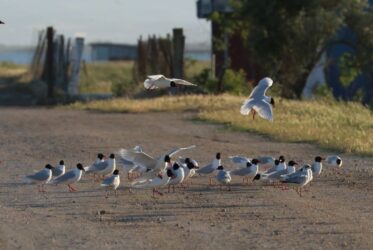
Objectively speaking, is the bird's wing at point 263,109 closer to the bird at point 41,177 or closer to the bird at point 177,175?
the bird at point 177,175

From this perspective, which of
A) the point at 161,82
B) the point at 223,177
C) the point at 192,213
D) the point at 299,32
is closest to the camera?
the point at 192,213

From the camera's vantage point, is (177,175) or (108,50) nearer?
(177,175)

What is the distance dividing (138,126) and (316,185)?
11443mm

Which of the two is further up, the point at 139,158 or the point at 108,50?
the point at 139,158

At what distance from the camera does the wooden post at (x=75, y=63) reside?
40.9 metres

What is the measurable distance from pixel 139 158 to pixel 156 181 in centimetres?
123

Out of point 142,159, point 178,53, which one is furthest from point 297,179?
point 178,53

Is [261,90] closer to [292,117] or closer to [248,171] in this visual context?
[248,171]

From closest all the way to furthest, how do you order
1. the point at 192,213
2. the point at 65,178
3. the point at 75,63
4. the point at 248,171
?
the point at 192,213 → the point at 65,178 → the point at 248,171 → the point at 75,63

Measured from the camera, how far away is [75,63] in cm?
4097

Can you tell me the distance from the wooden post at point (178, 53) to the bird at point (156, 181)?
22729 mm

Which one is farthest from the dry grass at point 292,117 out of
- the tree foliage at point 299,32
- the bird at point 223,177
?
Result: the bird at point 223,177

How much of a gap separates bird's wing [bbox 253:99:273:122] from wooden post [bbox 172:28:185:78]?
19.7 meters

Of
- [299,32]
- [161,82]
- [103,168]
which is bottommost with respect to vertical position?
[103,168]
